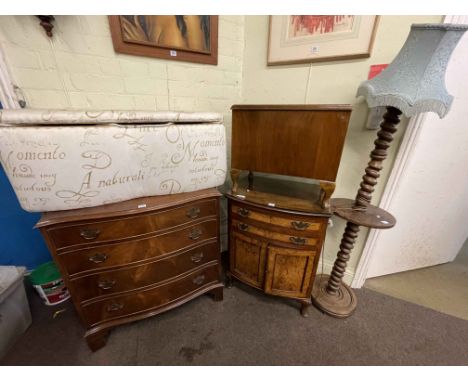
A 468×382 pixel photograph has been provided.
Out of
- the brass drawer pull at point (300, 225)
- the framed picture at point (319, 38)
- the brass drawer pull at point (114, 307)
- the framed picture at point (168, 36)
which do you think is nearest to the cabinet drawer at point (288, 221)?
the brass drawer pull at point (300, 225)

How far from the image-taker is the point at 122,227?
909 mm

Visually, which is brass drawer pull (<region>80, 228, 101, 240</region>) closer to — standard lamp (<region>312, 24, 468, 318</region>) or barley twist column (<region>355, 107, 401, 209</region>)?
standard lamp (<region>312, 24, 468, 318</region>)

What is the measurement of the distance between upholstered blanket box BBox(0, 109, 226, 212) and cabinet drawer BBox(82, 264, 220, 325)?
56cm

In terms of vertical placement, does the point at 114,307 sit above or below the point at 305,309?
above

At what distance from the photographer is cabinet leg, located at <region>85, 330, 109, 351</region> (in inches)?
41.5

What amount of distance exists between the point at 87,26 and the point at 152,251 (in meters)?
1.26

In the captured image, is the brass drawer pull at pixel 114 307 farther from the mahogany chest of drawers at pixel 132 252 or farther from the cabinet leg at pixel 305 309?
the cabinet leg at pixel 305 309

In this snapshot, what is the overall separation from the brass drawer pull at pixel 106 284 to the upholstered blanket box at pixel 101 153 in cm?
42

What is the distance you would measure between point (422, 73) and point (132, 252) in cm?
151

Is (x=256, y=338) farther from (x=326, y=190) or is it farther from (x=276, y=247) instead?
(x=326, y=190)

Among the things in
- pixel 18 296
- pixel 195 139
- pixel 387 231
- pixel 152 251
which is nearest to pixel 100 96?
pixel 195 139

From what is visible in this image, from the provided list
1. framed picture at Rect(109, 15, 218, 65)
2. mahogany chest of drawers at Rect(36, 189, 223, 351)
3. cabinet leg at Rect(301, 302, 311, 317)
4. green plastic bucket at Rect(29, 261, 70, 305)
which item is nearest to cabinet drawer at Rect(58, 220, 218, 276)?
mahogany chest of drawers at Rect(36, 189, 223, 351)

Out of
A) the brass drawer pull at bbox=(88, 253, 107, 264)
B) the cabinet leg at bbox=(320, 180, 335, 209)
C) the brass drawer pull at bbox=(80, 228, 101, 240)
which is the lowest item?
the brass drawer pull at bbox=(88, 253, 107, 264)

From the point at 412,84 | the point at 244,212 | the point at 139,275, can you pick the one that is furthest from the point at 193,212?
the point at 412,84
